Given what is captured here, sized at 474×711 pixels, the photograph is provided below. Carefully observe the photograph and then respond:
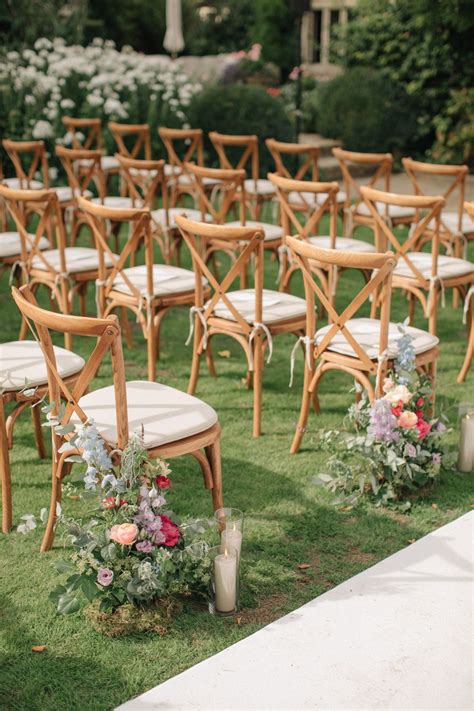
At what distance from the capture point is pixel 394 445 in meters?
3.85

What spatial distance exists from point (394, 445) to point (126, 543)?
1348 mm

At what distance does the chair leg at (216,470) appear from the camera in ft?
11.3

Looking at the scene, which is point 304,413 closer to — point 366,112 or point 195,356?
point 195,356

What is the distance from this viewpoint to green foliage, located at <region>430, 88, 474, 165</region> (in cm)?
1300

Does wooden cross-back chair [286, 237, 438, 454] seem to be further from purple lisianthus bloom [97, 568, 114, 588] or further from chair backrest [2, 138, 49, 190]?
chair backrest [2, 138, 49, 190]

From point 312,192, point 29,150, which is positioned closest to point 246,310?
point 312,192

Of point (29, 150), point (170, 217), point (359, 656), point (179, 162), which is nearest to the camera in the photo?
point (359, 656)

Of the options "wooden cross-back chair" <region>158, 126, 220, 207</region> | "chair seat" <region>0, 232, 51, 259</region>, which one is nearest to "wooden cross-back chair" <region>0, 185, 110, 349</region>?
"chair seat" <region>0, 232, 51, 259</region>

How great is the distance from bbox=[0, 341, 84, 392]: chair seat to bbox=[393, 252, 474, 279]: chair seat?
229 centimetres

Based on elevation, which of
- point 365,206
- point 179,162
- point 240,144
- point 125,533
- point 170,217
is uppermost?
point 240,144

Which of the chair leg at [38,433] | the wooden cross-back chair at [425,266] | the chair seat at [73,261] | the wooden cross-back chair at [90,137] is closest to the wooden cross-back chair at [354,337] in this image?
the wooden cross-back chair at [425,266]

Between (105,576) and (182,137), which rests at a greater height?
(182,137)

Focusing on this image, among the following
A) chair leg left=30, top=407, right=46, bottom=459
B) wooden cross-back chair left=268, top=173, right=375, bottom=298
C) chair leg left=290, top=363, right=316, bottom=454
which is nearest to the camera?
chair leg left=30, top=407, right=46, bottom=459

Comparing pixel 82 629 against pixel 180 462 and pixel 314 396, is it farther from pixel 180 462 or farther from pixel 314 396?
pixel 314 396
